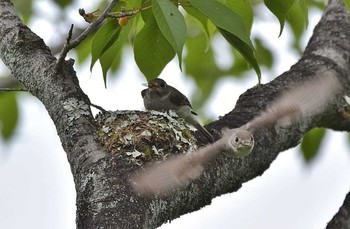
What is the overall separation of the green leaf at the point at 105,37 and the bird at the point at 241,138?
1.42 ft

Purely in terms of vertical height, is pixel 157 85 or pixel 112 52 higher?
pixel 157 85

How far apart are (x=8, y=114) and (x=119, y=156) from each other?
1.52 metres

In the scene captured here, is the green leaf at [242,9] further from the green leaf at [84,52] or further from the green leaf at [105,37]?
the green leaf at [84,52]

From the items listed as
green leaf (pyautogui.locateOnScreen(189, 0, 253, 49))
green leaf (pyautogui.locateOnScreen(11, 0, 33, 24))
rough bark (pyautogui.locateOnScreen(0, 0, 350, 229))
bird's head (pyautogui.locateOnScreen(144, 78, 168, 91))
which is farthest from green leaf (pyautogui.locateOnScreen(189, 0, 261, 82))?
green leaf (pyautogui.locateOnScreen(11, 0, 33, 24))

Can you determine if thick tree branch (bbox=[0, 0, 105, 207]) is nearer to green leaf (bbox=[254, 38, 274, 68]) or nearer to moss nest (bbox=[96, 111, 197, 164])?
moss nest (bbox=[96, 111, 197, 164])

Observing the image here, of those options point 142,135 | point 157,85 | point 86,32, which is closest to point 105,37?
point 86,32

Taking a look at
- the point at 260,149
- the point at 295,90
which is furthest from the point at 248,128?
the point at 295,90

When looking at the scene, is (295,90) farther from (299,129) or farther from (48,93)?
(48,93)

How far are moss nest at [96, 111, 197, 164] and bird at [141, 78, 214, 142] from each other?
0.42 meters

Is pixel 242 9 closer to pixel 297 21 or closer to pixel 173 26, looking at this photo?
pixel 173 26

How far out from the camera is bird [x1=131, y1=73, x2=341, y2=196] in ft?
8.70

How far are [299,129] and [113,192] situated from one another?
1.28 m

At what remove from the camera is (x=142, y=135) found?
3.33 meters

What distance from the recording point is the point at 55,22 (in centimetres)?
442
